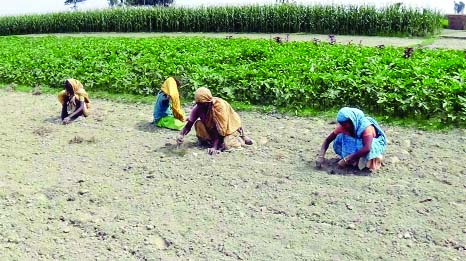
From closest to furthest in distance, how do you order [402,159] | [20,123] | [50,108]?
1. [402,159]
2. [20,123]
3. [50,108]

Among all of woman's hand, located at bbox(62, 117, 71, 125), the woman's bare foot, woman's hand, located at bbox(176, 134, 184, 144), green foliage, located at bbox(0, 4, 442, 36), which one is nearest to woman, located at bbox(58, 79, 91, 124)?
woman's hand, located at bbox(62, 117, 71, 125)

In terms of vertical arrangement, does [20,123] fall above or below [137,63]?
below

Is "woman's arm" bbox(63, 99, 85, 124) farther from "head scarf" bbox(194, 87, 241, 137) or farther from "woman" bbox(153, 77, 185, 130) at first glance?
"head scarf" bbox(194, 87, 241, 137)

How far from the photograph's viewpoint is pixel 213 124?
5.98 meters

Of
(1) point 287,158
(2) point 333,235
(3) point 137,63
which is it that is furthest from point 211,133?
(3) point 137,63

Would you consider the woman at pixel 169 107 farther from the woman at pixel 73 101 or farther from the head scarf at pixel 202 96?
the woman at pixel 73 101

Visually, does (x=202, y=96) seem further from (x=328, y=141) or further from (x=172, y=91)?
(x=328, y=141)

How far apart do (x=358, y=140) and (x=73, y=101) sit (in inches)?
172

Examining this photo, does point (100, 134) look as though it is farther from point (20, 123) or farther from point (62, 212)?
point (62, 212)

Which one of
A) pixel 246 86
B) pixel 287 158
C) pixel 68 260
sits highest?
pixel 246 86

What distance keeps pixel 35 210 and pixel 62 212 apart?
0.87 feet

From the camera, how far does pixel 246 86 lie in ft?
27.2

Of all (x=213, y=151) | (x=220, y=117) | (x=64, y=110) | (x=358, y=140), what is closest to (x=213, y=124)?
(x=220, y=117)

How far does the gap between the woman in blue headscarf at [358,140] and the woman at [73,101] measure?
393 cm
